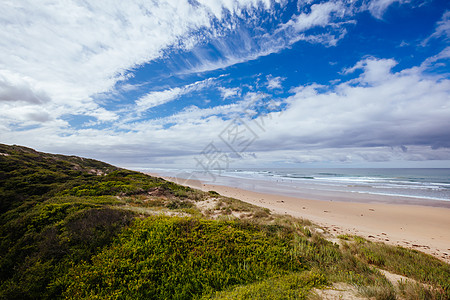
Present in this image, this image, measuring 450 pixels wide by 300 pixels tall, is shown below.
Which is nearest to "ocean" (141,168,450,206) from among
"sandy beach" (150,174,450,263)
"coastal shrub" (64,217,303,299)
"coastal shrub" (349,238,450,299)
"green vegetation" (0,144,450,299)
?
"sandy beach" (150,174,450,263)

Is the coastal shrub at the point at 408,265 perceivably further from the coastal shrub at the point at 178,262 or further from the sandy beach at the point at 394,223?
the sandy beach at the point at 394,223

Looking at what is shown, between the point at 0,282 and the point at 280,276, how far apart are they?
5.53 meters

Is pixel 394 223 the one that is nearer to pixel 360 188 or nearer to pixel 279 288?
pixel 279 288

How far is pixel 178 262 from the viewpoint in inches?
158

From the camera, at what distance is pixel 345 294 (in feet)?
11.0

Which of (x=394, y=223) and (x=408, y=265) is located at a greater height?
(x=408, y=265)

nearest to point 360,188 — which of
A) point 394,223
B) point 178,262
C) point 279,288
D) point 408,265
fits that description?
point 394,223

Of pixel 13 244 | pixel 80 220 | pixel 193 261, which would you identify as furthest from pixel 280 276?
pixel 13 244

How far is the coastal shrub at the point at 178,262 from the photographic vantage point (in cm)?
352

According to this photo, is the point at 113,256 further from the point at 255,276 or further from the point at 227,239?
the point at 255,276

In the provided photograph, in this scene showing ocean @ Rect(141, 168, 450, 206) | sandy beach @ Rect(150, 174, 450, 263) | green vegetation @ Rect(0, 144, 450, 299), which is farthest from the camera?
A: ocean @ Rect(141, 168, 450, 206)

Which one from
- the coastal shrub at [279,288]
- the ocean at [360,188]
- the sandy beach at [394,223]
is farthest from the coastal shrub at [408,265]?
the ocean at [360,188]

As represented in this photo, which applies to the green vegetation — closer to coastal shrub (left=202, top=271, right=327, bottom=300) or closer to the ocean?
coastal shrub (left=202, top=271, right=327, bottom=300)

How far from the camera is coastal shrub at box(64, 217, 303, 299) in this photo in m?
3.52
